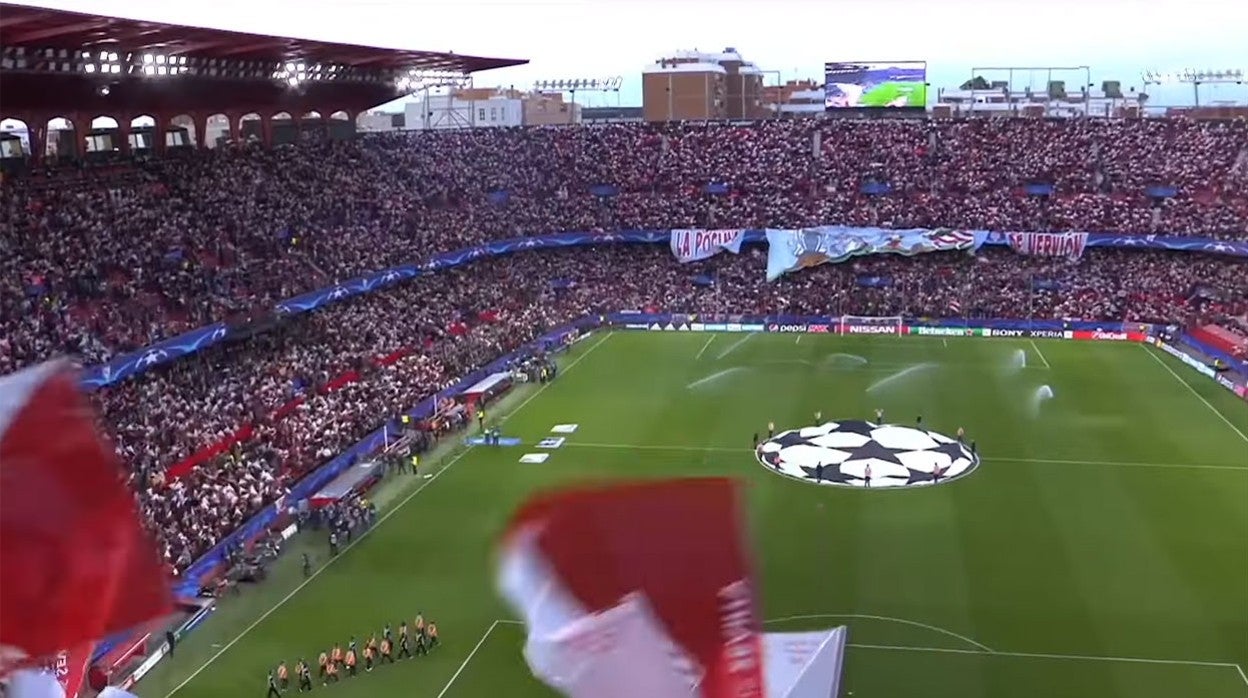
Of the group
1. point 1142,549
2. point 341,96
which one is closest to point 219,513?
point 1142,549

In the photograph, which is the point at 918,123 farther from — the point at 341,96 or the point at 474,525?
the point at 474,525

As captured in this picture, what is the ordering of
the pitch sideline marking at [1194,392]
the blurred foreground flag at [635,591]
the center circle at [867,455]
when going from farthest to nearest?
the pitch sideline marking at [1194,392] < the center circle at [867,455] < the blurred foreground flag at [635,591]

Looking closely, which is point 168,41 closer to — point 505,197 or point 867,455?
point 867,455

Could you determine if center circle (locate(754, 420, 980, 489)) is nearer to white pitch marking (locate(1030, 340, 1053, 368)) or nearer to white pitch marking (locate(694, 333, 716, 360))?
white pitch marking (locate(694, 333, 716, 360))

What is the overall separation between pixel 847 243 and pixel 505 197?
20.9 m

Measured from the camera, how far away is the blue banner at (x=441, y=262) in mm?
34156

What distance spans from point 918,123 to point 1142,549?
5148cm

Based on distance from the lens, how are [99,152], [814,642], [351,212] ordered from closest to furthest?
[814,642]
[99,152]
[351,212]

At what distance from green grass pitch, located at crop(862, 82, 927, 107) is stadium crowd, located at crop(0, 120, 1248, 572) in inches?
258

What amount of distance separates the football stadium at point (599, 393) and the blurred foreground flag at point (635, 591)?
2cm

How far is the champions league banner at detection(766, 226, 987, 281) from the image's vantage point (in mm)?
65188

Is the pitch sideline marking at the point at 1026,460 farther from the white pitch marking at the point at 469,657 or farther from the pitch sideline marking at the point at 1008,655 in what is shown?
the white pitch marking at the point at 469,657

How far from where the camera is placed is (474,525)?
3256 cm

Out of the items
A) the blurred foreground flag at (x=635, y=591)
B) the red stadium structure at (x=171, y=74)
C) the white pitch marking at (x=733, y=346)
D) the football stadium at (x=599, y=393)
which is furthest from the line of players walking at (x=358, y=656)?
the white pitch marking at (x=733, y=346)
